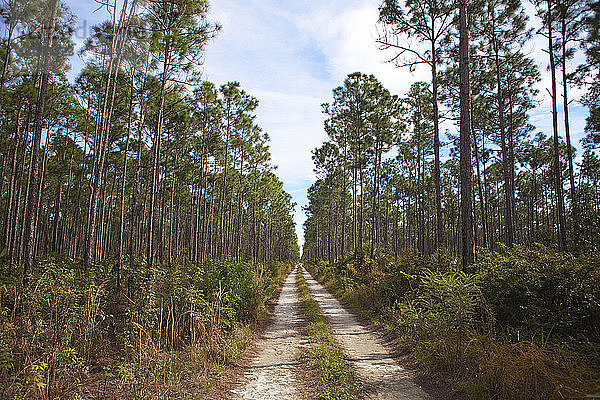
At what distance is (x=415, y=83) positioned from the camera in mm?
21109

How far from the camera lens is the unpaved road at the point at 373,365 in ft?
16.2

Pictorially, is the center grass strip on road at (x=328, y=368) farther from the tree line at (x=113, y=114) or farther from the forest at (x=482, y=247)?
the tree line at (x=113, y=114)

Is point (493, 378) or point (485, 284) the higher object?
point (485, 284)

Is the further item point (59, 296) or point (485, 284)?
point (485, 284)

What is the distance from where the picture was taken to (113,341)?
760 centimetres

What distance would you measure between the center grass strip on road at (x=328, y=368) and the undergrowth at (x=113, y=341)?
1.48 m

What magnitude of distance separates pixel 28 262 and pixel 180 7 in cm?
949

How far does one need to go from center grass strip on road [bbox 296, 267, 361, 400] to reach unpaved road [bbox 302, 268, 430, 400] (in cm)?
20

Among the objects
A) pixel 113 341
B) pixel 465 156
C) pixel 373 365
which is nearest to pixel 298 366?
pixel 373 365

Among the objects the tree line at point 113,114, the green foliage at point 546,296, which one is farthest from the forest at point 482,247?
the tree line at point 113,114

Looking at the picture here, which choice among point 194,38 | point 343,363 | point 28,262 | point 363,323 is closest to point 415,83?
point 194,38

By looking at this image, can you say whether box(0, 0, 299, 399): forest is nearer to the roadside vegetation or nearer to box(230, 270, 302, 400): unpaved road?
box(230, 270, 302, 400): unpaved road

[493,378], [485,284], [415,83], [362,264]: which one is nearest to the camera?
[493,378]

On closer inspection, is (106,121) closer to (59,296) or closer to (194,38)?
(194,38)
